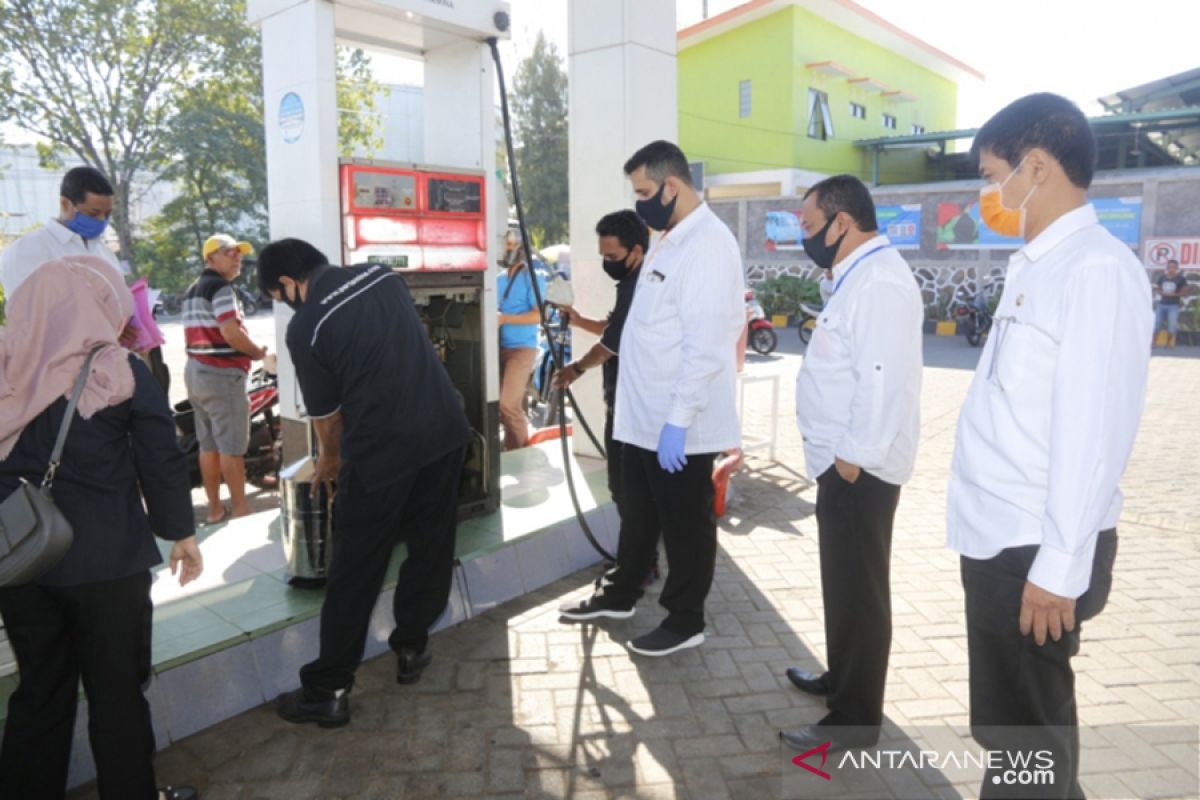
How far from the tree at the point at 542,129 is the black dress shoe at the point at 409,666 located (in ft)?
95.8

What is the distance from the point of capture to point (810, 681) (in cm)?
359

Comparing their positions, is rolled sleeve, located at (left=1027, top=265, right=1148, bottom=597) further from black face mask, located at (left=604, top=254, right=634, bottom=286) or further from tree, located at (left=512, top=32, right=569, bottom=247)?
tree, located at (left=512, top=32, right=569, bottom=247)

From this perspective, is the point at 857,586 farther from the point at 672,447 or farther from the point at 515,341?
the point at 515,341

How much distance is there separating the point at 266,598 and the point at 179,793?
1132mm

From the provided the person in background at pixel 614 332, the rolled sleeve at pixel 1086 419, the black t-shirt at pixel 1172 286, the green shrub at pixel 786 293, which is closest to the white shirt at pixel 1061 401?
the rolled sleeve at pixel 1086 419

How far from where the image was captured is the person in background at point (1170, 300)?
15.5 m

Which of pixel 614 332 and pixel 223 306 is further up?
pixel 223 306

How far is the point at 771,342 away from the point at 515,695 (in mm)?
12502

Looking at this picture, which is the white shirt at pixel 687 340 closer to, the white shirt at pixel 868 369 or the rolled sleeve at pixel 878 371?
the white shirt at pixel 868 369

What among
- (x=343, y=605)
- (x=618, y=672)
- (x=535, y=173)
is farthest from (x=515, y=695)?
(x=535, y=173)

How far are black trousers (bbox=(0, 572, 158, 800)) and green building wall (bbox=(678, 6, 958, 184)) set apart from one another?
23.9 metres

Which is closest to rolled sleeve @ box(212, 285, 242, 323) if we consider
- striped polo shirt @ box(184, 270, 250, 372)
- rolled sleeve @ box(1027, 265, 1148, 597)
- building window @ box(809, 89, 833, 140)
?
striped polo shirt @ box(184, 270, 250, 372)

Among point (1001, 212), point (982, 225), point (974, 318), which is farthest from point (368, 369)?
point (982, 225)

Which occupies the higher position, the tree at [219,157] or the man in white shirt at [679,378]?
the tree at [219,157]
